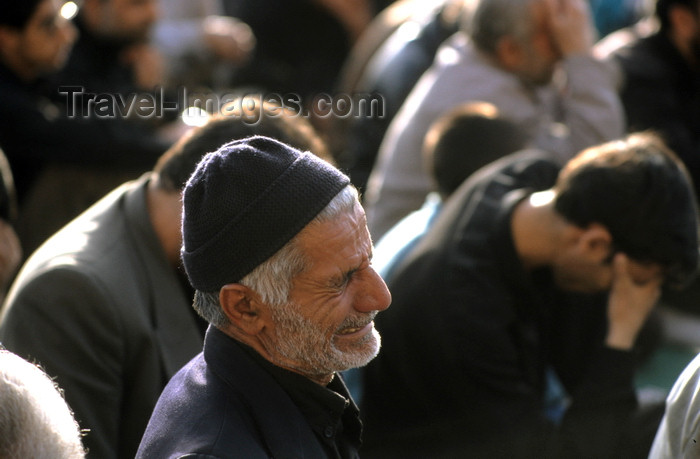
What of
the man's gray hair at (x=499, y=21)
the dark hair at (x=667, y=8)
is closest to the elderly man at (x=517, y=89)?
the man's gray hair at (x=499, y=21)

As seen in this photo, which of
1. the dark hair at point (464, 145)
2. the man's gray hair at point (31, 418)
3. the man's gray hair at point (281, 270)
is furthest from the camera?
the dark hair at point (464, 145)

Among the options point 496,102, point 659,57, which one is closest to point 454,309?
point 496,102

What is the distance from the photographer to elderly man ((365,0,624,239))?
177 inches

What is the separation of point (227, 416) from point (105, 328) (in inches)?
34.3

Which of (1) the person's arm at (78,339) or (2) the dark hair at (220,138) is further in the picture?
(2) the dark hair at (220,138)

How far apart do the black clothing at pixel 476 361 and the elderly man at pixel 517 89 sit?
1.13 meters

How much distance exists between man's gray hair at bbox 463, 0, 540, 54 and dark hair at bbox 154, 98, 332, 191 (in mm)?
1798

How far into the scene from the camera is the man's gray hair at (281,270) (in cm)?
198

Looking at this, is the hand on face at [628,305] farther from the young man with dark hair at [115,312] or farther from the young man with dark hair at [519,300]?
the young man with dark hair at [115,312]

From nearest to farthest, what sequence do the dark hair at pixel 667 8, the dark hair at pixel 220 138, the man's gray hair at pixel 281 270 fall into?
the man's gray hair at pixel 281 270
the dark hair at pixel 220 138
the dark hair at pixel 667 8

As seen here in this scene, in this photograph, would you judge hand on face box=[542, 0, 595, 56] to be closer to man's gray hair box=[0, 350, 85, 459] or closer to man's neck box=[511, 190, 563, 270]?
man's neck box=[511, 190, 563, 270]

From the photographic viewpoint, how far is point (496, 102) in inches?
179

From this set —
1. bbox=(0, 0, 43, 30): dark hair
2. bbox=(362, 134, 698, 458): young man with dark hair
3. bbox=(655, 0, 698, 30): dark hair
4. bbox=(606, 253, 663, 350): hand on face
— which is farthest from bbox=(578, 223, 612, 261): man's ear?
bbox=(0, 0, 43, 30): dark hair

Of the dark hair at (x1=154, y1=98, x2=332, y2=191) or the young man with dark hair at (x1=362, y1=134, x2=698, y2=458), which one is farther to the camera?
the young man with dark hair at (x1=362, y1=134, x2=698, y2=458)
